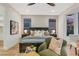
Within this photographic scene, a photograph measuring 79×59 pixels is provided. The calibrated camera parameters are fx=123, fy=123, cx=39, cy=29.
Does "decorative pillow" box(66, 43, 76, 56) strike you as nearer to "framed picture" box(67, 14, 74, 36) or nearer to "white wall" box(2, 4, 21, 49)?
"framed picture" box(67, 14, 74, 36)

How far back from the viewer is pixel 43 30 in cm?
311

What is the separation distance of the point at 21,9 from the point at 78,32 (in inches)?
55.3

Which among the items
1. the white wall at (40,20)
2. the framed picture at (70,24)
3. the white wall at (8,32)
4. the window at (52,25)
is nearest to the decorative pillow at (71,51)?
the framed picture at (70,24)

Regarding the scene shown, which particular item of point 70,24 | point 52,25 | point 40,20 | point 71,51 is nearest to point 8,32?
point 40,20

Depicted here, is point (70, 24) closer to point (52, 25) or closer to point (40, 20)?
point (52, 25)

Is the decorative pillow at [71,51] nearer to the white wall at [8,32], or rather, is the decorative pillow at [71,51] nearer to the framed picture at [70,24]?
the framed picture at [70,24]

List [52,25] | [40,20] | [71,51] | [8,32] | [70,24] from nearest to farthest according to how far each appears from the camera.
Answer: [71,51] < [70,24] < [52,25] < [40,20] < [8,32]

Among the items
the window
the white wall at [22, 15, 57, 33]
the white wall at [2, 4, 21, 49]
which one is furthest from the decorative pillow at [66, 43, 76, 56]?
the white wall at [2, 4, 21, 49]

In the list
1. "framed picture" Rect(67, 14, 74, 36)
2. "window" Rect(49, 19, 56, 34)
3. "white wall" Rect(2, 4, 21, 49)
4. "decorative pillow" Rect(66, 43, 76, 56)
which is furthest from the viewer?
"white wall" Rect(2, 4, 21, 49)

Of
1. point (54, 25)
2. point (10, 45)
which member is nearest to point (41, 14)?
point (54, 25)

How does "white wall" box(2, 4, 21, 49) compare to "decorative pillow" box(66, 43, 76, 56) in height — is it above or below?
above

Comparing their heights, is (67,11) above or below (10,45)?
above

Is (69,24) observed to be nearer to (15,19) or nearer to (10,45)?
(15,19)

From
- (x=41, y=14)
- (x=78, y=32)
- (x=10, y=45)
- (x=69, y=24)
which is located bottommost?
(x=10, y=45)
